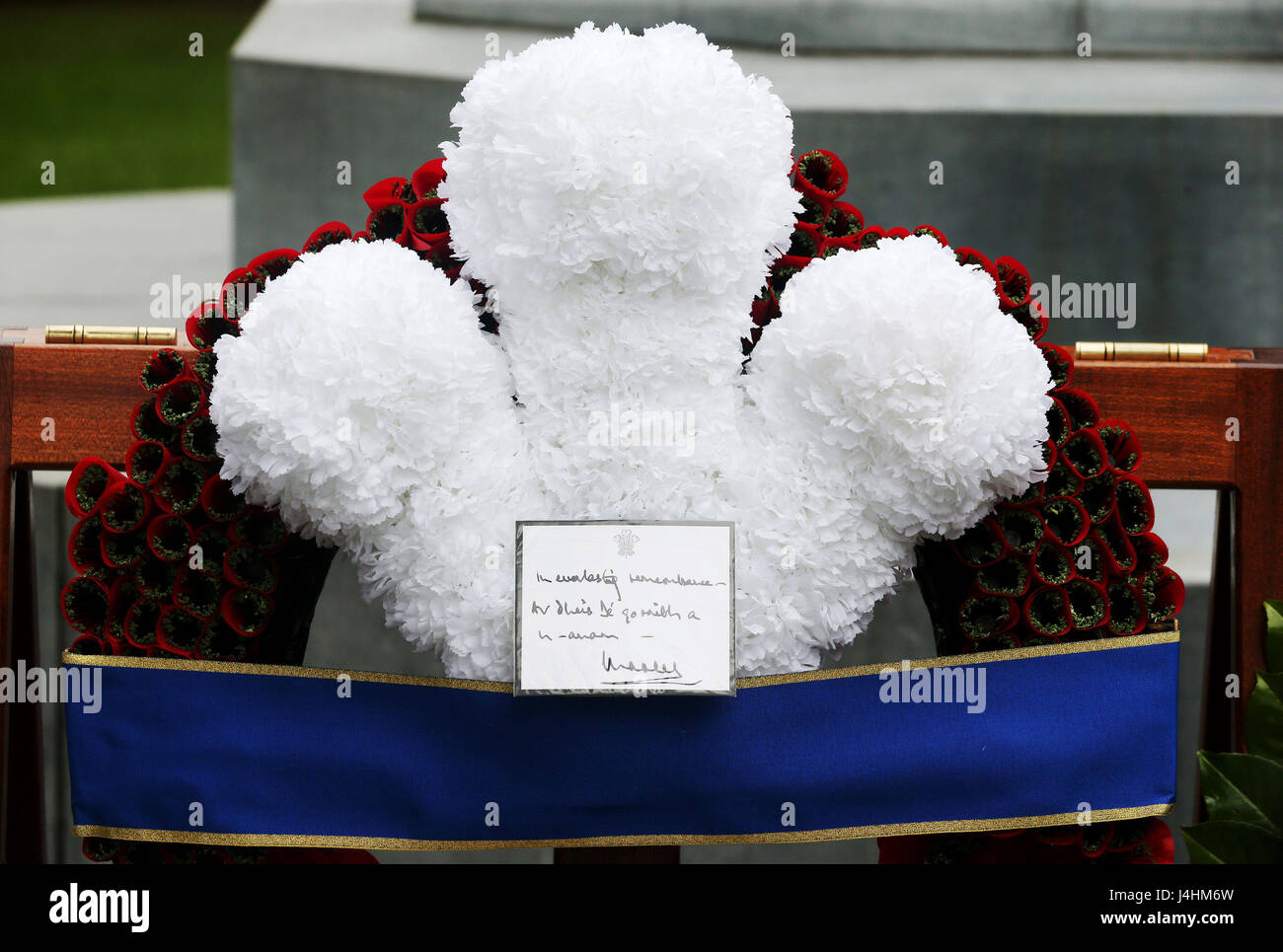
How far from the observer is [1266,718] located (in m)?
0.82

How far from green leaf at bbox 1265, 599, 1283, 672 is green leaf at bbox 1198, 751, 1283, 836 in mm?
77

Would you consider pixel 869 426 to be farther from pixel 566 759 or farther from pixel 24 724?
pixel 24 724

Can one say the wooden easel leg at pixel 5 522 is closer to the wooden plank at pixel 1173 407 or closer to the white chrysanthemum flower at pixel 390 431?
the white chrysanthemum flower at pixel 390 431

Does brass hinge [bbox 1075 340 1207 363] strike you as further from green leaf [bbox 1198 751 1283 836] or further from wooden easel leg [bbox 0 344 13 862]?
wooden easel leg [bbox 0 344 13 862]

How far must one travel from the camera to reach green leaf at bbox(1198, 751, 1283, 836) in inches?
31.5

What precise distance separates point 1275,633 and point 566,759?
49 cm

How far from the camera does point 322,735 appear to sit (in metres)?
0.75

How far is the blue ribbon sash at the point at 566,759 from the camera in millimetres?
740

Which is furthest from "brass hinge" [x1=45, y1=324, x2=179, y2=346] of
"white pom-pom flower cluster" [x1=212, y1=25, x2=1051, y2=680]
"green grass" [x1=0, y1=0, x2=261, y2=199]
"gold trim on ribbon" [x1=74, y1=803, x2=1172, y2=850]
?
"green grass" [x1=0, y1=0, x2=261, y2=199]

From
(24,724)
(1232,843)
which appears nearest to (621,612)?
(1232,843)

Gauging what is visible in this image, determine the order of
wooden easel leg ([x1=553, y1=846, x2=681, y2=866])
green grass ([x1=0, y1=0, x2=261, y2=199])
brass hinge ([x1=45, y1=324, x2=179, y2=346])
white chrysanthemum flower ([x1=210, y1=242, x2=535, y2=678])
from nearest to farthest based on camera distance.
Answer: white chrysanthemum flower ([x1=210, y1=242, x2=535, y2=678]) < wooden easel leg ([x1=553, y1=846, x2=681, y2=866]) < brass hinge ([x1=45, y1=324, x2=179, y2=346]) < green grass ([x1=0, y1=0, x2=261, y2=199])

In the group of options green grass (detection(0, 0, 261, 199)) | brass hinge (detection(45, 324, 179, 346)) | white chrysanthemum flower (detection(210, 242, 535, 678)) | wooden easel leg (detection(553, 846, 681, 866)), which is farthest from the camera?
green grass (detection(0, 0, 261, 199))
